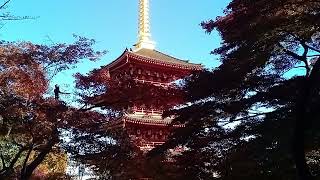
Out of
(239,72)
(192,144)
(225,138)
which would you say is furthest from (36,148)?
(239,72)

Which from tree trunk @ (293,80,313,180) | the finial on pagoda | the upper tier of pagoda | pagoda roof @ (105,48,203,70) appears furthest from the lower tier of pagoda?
tree trunk @ (293,80,313,180)

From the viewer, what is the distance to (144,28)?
27.2 meters

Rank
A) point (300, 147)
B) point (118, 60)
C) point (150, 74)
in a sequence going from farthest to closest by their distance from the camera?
point (150, 74) < point (118, 60) < point (300, 147)

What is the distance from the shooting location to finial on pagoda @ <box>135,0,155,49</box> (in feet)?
84.6

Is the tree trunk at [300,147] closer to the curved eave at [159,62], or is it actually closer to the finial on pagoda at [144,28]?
the curved eave at [159,62]

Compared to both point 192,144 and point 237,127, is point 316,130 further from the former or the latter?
point 192,144

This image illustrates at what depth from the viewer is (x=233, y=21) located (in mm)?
10133

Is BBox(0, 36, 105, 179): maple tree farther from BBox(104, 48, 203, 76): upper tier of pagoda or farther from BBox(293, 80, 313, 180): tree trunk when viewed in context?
BBox(104, 48, 203, 76): upper tier of pagoda

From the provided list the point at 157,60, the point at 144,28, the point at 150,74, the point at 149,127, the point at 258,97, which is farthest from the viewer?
the point at 144,28

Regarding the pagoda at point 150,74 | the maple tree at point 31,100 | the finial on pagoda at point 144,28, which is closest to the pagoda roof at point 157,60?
the pagoda at point 150,74

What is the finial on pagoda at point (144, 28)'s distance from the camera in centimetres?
2578

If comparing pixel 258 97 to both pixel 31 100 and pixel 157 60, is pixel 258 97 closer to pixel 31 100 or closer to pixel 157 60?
pixel 31 100

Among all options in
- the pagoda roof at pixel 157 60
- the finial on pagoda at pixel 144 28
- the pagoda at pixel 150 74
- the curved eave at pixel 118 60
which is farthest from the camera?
the finial on pagoda at pixel 144 28

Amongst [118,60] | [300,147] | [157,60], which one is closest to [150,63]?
[157,60]
